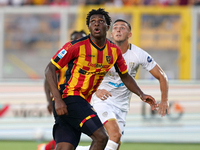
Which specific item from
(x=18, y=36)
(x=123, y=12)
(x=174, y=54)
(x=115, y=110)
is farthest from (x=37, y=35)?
(x=115, y=110)

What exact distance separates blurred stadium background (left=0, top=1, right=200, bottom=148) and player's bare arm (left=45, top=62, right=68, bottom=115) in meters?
4.94

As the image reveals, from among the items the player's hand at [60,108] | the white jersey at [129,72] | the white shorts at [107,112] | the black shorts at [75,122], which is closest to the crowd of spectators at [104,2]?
the white jersey at [129,72]

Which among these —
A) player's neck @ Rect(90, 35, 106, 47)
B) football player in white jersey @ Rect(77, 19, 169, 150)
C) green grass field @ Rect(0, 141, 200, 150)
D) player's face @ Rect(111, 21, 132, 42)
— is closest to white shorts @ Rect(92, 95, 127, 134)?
football player in white jersey @ Rect(77, 19, 169, 150)

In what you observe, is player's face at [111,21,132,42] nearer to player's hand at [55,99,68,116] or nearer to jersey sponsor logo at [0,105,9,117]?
player's hand at [55,99,68,116]

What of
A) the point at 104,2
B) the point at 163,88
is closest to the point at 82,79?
the point at 163,88

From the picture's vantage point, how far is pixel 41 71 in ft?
36.4

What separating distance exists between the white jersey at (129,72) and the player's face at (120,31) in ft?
0.64

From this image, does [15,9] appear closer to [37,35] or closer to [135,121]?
[37,35]

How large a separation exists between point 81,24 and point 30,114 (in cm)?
293

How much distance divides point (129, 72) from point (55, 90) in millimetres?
1915

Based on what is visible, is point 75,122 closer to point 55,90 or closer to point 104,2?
point 55,90

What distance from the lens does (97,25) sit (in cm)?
439

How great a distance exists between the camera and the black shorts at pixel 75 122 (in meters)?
4.25

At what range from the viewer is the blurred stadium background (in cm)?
899
